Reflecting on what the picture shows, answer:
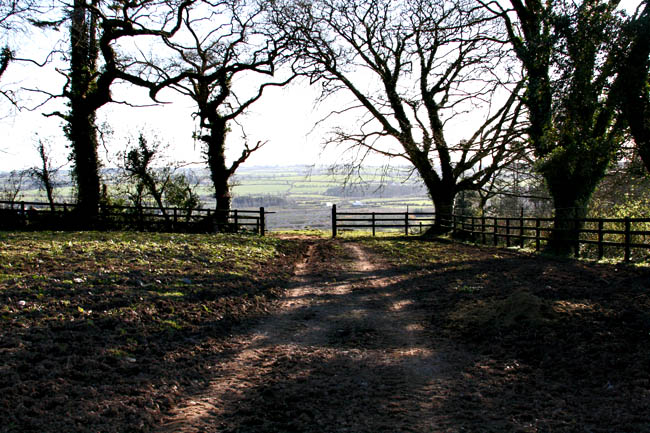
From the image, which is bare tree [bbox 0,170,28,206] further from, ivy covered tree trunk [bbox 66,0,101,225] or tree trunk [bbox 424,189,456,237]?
tree trunk [bbox 424,189,456,237]

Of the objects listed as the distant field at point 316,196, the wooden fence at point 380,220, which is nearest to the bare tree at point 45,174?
the distant field at point 316,196

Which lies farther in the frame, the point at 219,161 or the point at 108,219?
the point at 219,161

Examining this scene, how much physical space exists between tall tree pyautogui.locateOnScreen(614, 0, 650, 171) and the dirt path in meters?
7.78

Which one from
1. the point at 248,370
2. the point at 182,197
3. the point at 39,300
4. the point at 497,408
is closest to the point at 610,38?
the point at 497,408

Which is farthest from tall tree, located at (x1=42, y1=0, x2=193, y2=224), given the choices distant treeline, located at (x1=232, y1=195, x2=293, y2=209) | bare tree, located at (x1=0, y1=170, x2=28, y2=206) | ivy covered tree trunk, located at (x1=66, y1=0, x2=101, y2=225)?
distant treeline, located at (x1=232, y1=195, x2=293, y2=209)

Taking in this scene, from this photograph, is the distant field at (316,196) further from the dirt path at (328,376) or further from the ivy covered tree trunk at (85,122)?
the dirt path at (328,376)

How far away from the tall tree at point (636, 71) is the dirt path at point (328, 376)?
778 cm

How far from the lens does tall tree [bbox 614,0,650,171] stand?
1052 cm

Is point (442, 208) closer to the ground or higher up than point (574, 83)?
closer to the ground

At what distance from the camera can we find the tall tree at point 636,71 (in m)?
10.5

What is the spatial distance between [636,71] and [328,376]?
1037 cm

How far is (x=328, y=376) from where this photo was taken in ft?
16.8

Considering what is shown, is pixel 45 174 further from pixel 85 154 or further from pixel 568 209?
pixel 568 209

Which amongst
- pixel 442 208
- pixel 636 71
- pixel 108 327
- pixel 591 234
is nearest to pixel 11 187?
pixel 442 208
